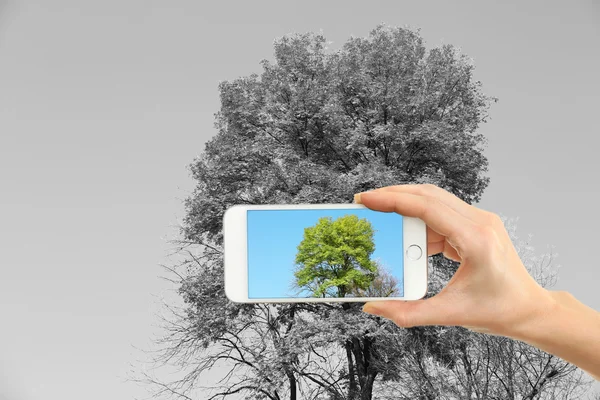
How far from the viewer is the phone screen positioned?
340cm

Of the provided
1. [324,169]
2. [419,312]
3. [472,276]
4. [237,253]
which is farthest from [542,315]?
[324,169]

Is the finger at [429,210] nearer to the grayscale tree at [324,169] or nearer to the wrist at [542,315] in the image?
the wrist at [542,315]

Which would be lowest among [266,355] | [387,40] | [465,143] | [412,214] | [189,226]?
[266,355]

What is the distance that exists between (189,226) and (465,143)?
6022 millimetres

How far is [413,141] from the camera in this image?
14086 mm

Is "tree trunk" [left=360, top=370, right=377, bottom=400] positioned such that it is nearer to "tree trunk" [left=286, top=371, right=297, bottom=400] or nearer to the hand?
"tree trunk" [left=286, top=371, right=297, bottom=400]

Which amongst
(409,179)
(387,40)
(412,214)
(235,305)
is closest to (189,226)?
(235,305)

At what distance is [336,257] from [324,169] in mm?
9795

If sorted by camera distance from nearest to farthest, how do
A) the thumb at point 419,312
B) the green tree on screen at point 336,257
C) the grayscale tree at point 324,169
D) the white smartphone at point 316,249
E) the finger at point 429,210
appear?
the finger at point 429,210 < the thumb at point 419,312 < the white smartphone at point 316,249 < the green tree on screen at point 336,257 < the grayscale tree at point 324,169

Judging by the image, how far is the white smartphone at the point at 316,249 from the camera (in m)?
3.30

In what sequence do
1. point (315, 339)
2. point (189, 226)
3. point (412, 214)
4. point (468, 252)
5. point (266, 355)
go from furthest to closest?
1. point (189, 226)
2. point (266, 355)
3. point (315, 339)
4. point (412, 214)
5. point (468, 252)

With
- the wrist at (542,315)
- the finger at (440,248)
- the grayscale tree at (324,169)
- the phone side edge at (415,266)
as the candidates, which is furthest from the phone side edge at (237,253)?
the grayscale tree at (324,169)

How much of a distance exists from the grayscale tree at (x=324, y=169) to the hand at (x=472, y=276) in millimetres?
10159

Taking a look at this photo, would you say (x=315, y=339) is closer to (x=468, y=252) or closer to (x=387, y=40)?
(x=387, y=40)
